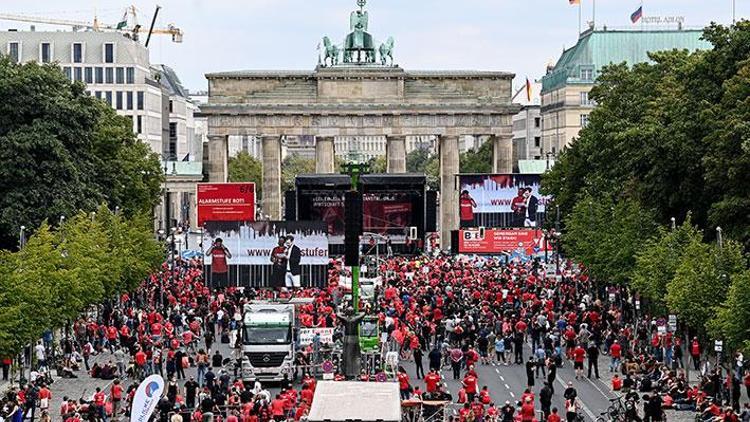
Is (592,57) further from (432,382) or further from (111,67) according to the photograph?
(432,382)

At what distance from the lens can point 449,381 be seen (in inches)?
2518

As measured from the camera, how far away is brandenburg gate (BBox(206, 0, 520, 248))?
144 metres

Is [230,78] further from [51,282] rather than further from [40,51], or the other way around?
[51,282]

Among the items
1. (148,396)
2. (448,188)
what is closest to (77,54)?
(448,188)

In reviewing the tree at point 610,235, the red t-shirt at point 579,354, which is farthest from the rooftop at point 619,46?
the red t-shirt at point 579,354

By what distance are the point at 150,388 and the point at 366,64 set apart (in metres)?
112

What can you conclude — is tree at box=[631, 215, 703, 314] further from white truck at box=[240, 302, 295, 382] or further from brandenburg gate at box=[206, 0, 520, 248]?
brandenburg gate at box=[206, 0, 520, 248]

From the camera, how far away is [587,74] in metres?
187

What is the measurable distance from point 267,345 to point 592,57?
128742 mm

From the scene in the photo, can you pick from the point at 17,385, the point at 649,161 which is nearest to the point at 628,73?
the point at 649,161

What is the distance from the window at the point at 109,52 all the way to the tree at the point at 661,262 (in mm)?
106005

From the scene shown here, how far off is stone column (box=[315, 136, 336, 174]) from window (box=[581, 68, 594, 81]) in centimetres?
4431

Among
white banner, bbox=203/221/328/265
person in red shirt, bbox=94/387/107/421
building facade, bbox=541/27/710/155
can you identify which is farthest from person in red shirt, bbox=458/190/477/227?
building facade, bbox=541/27/710/155

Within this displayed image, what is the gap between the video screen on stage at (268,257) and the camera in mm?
78312
